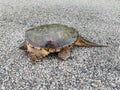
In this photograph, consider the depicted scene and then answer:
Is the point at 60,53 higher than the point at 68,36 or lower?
lower

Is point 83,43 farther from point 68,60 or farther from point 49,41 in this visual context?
point 49,41

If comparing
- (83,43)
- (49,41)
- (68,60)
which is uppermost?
(49,41)

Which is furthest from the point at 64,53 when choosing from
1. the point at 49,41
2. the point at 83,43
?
the point at 83,43

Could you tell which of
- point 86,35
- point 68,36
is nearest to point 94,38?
point 86,35

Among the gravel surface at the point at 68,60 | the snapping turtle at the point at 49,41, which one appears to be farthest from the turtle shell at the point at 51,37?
the gravel surface at the point at 68,60

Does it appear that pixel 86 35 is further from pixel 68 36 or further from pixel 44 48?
pixel 44 48

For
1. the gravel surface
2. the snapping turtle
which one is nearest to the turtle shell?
the snapping turtle

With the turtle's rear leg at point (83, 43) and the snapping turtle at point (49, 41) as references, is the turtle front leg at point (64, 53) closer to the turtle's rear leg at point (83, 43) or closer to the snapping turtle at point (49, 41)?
the snapping turtle at point (49, 41)
